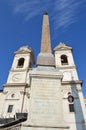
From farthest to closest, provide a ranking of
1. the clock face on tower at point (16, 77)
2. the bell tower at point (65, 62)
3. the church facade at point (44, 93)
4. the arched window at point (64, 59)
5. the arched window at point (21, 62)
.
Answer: the arched window at point (21, 62) → the arched window at point (64, 59) → the clock face on tower at point (16, 77) → the bell tower at point (65, 62) → the church facade at point (44, 93)

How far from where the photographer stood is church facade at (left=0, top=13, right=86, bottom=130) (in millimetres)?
7488

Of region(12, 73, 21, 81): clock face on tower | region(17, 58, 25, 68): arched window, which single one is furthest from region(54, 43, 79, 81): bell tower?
region(12, 73, 21, 81): clock face on tower

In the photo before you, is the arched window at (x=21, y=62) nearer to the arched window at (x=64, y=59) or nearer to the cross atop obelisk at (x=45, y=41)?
the arched window at (x=64, y=59)

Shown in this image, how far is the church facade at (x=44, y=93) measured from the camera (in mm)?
7488

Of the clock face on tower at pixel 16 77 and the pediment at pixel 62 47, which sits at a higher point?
the pediment at pixel 62 47

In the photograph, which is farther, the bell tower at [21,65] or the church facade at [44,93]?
the bell tower at [21,65]

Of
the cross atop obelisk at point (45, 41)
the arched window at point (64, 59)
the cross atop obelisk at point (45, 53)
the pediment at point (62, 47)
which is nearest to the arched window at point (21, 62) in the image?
the pediment at point (62, 47)

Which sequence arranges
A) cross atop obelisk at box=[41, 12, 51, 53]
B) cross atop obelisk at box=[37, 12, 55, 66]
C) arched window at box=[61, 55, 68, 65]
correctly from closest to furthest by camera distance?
cross atop obelisk at box=[37, 12, 55, 66] < cross atop obelisk at box=[41, 12, 51, 53] < arched window at box=[61, 55, 68, 65]

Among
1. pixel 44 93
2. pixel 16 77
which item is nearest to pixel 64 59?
pixel 16 77

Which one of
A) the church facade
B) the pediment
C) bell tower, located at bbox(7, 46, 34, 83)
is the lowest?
the church facade

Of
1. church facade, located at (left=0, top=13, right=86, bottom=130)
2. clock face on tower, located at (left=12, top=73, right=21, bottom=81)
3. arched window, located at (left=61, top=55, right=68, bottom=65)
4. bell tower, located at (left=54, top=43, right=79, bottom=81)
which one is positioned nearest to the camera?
church facade, located at (left=0, top=13, right=86, bottom=130)

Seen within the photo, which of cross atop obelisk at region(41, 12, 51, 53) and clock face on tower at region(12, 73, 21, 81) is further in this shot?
clock face on tower at region(12, 73, 21, 81)

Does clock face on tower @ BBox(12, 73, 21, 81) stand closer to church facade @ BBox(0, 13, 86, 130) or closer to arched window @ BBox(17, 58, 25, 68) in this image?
church facade @ BBox(0, 13, 86, 130)

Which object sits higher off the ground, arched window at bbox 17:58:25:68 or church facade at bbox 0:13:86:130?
arched window at bbox 17:58:25:68
